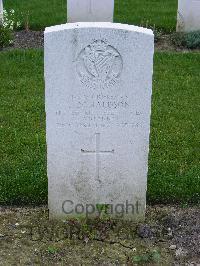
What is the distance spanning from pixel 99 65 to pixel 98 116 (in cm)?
40

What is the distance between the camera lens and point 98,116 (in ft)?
14.4

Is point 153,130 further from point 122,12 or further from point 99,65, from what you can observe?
point 122,12

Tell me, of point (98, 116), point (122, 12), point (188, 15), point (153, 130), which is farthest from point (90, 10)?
point (98, 116)

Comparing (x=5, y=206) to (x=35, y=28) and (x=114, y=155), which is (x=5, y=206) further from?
(x=35, y=28)

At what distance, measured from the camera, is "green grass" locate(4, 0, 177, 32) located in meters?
11.3

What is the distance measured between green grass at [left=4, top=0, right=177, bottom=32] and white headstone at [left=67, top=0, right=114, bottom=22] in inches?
22.0

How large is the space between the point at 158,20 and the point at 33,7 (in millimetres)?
2859

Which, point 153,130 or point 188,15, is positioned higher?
point 188,15

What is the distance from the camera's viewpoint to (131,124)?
14.5ft

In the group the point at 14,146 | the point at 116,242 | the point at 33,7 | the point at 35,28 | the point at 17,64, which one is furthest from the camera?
the point at 33,7

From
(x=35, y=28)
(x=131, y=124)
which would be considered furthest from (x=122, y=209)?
(x=35, y=28)

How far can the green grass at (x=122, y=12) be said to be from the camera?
37.0ft

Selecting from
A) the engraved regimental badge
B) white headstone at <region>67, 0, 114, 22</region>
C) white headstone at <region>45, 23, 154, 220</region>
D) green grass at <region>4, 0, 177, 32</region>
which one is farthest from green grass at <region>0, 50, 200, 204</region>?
green grass at <region>4, 0, 177, 32</region>

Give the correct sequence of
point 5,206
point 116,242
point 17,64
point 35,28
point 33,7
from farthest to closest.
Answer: point 33,7, point 35,28, point 17,64, point 5,206, point 116,242
